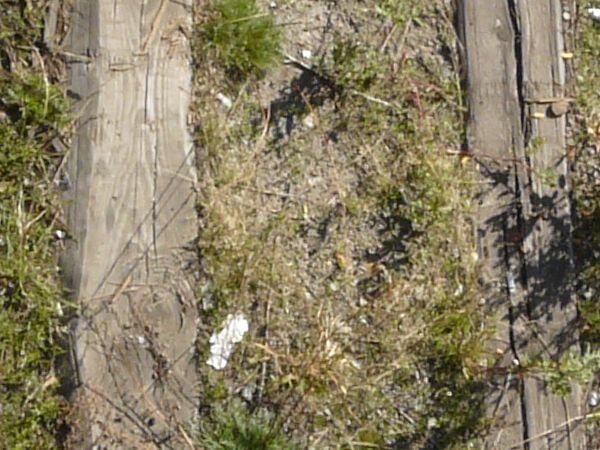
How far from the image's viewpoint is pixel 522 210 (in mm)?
3926

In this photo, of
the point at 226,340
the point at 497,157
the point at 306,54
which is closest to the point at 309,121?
the point at 306,54

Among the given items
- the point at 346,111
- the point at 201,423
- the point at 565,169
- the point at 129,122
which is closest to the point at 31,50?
the point at 129,122

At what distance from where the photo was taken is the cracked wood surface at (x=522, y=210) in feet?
12.7

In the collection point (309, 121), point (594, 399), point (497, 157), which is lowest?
point (594, 399)

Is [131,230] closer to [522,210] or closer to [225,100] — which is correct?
[225,100]

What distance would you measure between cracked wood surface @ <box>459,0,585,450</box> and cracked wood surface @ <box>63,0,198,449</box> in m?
0.97

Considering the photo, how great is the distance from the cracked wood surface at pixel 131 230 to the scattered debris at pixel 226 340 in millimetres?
66

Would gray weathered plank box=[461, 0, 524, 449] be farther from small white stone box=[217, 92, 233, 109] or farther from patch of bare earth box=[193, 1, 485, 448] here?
small white stone box=[217, 92, 233, 109]

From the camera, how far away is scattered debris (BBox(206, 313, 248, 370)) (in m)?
3.72

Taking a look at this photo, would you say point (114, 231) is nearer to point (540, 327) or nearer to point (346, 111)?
point (346, 111)

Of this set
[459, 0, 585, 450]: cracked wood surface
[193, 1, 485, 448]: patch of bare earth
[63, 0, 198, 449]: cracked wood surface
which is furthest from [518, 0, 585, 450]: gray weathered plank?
[63, 0, 198, 449]: cracked wood surface

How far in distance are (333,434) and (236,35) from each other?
4.26ft

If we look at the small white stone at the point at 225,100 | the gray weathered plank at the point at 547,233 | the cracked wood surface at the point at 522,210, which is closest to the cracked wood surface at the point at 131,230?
the small white stone at the point at 225,100

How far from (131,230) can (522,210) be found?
1.28m
